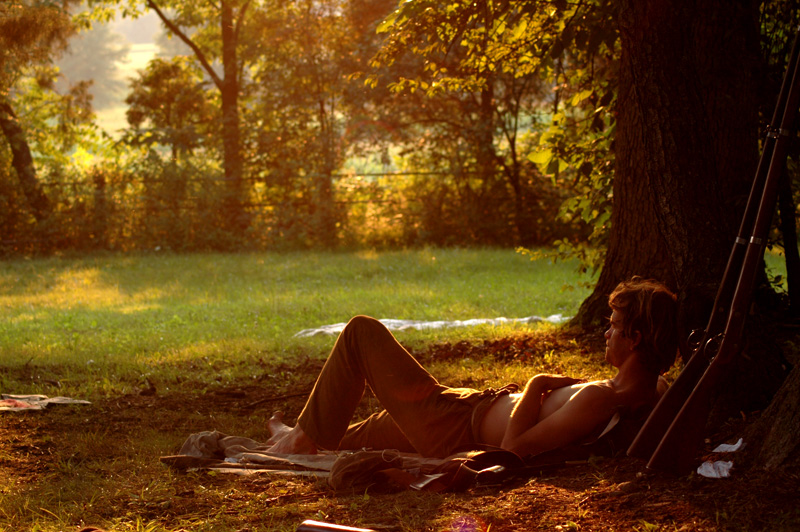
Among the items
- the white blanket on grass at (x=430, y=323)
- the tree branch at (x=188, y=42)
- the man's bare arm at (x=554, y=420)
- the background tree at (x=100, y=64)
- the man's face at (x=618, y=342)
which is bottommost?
the white blanket on grass at (x=430, y=323)

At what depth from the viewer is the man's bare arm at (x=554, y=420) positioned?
3.60 metres

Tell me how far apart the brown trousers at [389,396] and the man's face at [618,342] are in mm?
659

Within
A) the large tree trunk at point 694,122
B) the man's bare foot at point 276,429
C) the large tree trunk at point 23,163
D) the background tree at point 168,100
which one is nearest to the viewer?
the man's bare foot at point 276,429

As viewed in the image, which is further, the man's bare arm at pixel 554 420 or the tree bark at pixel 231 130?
the tree bark at pixel 231 130

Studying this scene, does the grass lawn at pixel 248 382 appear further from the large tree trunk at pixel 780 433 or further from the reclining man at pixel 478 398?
the reclining man at pixel 478 398

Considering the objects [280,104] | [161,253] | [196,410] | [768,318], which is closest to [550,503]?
[768,318]

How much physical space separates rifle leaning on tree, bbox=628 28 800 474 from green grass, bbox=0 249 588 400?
12.2ft

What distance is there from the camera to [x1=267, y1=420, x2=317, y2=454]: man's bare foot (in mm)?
4312

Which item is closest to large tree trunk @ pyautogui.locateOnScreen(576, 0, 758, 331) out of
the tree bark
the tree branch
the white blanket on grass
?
the white blanket on grass

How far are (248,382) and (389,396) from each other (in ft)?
8.57

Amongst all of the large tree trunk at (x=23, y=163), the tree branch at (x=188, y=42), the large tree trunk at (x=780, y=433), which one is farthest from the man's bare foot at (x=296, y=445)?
the tree branch at (x=188, y=42)

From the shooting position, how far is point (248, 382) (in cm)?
654

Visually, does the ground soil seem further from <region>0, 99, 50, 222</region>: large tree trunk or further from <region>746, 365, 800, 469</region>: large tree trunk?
<region>0, 99, 50, 222</region>: large tree trunk

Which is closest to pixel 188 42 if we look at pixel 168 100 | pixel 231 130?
pixel 168 100
